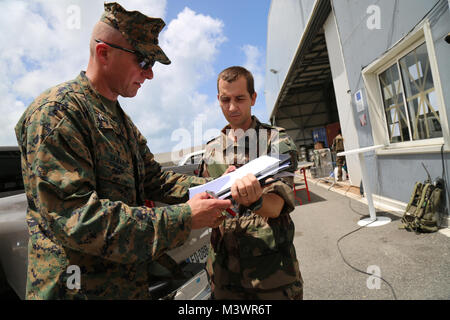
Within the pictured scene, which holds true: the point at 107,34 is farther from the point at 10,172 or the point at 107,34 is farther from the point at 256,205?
the point at 10,172

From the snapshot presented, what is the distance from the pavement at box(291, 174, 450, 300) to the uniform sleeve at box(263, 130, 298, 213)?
1838mm

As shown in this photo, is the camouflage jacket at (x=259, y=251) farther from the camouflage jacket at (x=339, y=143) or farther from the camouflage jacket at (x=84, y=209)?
the camouflage jacket at (x=339, y=143)

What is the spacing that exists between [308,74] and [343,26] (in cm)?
1209

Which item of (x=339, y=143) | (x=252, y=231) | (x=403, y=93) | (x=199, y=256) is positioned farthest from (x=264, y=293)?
(x=339, y=143)

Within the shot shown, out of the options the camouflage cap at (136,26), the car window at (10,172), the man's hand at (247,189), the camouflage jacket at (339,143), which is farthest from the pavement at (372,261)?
the camouflage jacket at (339,143)

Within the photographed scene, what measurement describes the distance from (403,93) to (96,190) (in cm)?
545

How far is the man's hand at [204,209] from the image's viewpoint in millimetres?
967

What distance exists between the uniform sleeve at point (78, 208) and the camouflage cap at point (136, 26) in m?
0.46

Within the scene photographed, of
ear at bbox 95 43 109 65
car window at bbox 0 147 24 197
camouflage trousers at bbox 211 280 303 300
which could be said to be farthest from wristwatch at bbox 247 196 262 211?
car window at bbox 0 147 24 197

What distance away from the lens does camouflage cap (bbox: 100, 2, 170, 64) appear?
3.68 ft

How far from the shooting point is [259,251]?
4.24ft

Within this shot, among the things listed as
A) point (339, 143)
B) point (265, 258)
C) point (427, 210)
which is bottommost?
point (427, 210)

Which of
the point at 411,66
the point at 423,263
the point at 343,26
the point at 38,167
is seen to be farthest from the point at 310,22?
the point at 38,167
